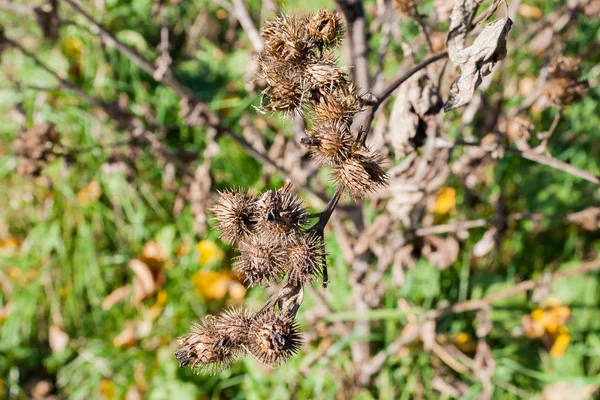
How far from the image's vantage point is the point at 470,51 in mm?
1283

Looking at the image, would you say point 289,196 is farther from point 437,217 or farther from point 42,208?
point 42,208

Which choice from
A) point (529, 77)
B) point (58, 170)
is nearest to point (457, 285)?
point (529, 77)

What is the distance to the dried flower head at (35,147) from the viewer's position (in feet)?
7.79

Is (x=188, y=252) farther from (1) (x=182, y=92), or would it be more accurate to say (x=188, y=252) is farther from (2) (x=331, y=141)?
(2) (x=331, y=141)

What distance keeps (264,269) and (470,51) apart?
65cm

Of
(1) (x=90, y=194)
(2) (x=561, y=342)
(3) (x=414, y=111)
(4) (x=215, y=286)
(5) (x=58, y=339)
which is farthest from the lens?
(1) (x=90, y=194)

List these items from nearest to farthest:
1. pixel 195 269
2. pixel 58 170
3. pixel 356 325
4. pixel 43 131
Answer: pixel 43 131 < pixel 356 325 < pixel 195 269 < pixel 58 170

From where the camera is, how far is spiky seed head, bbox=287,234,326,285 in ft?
3.96

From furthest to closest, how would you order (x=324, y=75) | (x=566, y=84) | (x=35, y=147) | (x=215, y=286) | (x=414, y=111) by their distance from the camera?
(x=215, y=286) < (x=35, y=147) < (x=566, y=84) < (x=414, y=111) < (x=324, y=75)

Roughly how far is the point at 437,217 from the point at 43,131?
1832 mm

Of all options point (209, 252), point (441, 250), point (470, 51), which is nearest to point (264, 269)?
point (470, 51)

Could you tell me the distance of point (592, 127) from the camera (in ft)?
9.80

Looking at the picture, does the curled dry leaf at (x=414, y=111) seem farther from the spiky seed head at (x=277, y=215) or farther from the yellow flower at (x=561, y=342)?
the yellow flower at (x=561, y=342)

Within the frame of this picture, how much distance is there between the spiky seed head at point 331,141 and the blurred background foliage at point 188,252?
4.29 feet
